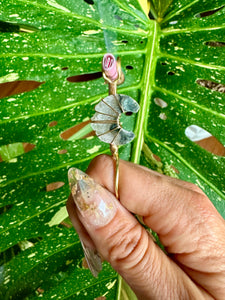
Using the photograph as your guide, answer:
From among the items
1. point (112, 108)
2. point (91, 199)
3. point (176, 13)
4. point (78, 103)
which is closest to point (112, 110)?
point (112, 108)

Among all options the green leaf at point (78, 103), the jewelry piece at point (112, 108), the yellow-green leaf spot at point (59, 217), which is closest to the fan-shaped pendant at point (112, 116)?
the jewelry piece at point (112, 108)

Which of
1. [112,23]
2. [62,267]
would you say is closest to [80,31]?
[112,23]

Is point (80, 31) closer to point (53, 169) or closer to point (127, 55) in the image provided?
point (127, 55)

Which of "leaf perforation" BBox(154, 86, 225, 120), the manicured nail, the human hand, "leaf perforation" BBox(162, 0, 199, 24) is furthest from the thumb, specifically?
"leaf perforation" BBox(162, 0, 199, 24)

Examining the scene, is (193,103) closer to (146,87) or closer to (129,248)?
(146,87)

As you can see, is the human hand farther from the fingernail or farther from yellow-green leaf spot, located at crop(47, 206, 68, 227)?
yellow-green leaf spot, located at crop(47, 206, 68, 227)

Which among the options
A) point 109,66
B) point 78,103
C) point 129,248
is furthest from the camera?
point 78,103
